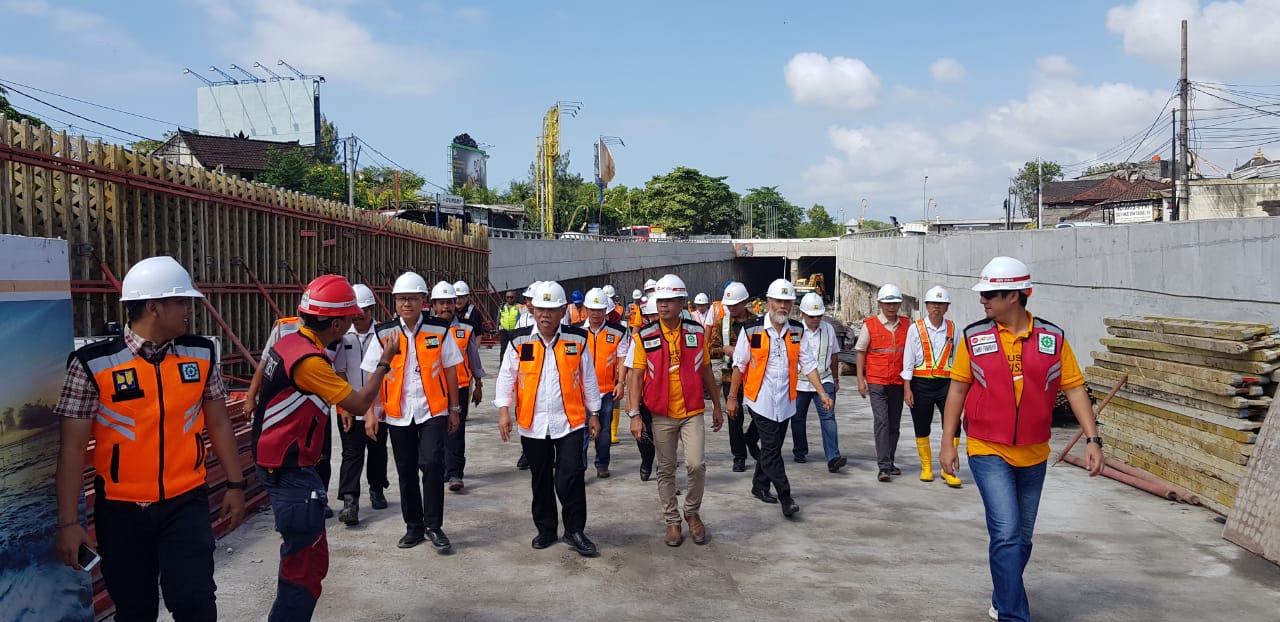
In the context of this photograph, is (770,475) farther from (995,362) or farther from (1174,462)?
(1174,462)

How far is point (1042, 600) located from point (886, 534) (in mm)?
1519

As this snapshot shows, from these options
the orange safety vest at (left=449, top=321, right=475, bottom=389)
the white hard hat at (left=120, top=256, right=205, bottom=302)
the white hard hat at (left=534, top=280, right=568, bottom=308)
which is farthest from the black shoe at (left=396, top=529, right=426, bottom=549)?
the white hard hat at (left=120, top=256, right=205, bottom=302)

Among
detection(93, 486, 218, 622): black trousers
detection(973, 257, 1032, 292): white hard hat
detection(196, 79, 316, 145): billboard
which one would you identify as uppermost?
detection(196, 79, 316, 145): billboard

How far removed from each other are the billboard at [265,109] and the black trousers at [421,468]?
60.3 metres

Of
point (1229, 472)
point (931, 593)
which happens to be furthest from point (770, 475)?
point (1229, 472)

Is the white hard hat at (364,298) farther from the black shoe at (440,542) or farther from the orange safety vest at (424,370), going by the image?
the black shoe at (440,542)

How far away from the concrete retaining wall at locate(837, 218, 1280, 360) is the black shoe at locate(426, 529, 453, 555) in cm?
755

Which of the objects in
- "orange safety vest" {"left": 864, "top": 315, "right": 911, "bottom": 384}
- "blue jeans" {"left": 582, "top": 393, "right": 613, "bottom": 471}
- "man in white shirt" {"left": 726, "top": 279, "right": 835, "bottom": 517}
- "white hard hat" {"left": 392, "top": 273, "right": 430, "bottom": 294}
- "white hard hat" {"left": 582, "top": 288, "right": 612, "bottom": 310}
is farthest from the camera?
"white hard hat" {"left": 582, "top": 288, "right": 612, "bottom": 310}

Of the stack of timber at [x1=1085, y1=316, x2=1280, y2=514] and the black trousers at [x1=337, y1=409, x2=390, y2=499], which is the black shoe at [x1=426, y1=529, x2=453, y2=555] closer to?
the black trousers at [x1=337, y1=409, x2=390, y2=499]

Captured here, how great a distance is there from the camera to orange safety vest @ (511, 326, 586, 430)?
6.18 m

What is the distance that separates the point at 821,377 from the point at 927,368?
1.03 metres

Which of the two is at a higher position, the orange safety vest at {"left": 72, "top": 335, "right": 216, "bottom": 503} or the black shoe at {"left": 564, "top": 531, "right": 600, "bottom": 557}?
the orange safety vest at {"left": 72, "top": 335, "right": 216, "bottom": 503}

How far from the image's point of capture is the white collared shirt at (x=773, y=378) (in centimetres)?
725

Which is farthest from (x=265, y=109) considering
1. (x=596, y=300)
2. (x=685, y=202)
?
(x=596, y=300)
